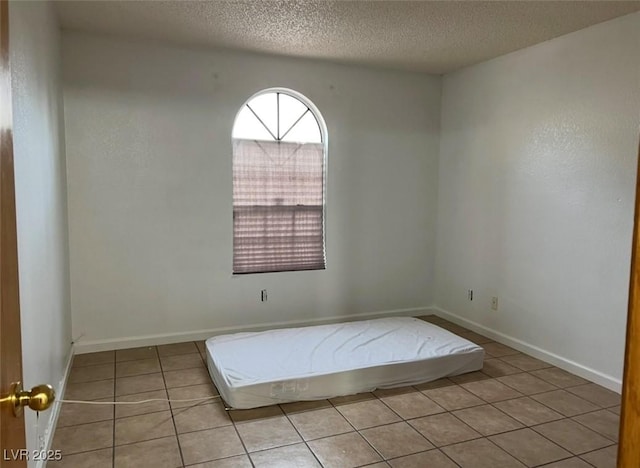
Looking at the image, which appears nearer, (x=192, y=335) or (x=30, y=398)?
(x=30, y=398)

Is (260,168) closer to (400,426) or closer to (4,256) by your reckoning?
(400,426)

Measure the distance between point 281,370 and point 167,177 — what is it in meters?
1.93

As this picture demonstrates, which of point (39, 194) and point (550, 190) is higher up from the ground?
point (550, 190)

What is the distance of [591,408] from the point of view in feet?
9.62

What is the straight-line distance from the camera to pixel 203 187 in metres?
4.02

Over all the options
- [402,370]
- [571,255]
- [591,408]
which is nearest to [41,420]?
[402,370]

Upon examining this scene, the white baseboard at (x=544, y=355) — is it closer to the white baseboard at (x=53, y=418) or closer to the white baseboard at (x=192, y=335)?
the white baseboard at (x=192, y=335)

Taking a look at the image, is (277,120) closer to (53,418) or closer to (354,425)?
(354,425)

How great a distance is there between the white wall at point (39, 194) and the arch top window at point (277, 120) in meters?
1.49

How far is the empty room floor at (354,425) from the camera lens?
93.0 inches

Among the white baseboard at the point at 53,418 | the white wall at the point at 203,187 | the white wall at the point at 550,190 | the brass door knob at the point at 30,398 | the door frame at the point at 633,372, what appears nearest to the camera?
the door frame at the point at 633,372

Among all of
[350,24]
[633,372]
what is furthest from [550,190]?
[633,372]

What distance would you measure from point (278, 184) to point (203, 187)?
699mm

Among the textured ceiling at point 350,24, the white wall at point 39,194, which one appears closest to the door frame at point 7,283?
the white wall at point 39,194
